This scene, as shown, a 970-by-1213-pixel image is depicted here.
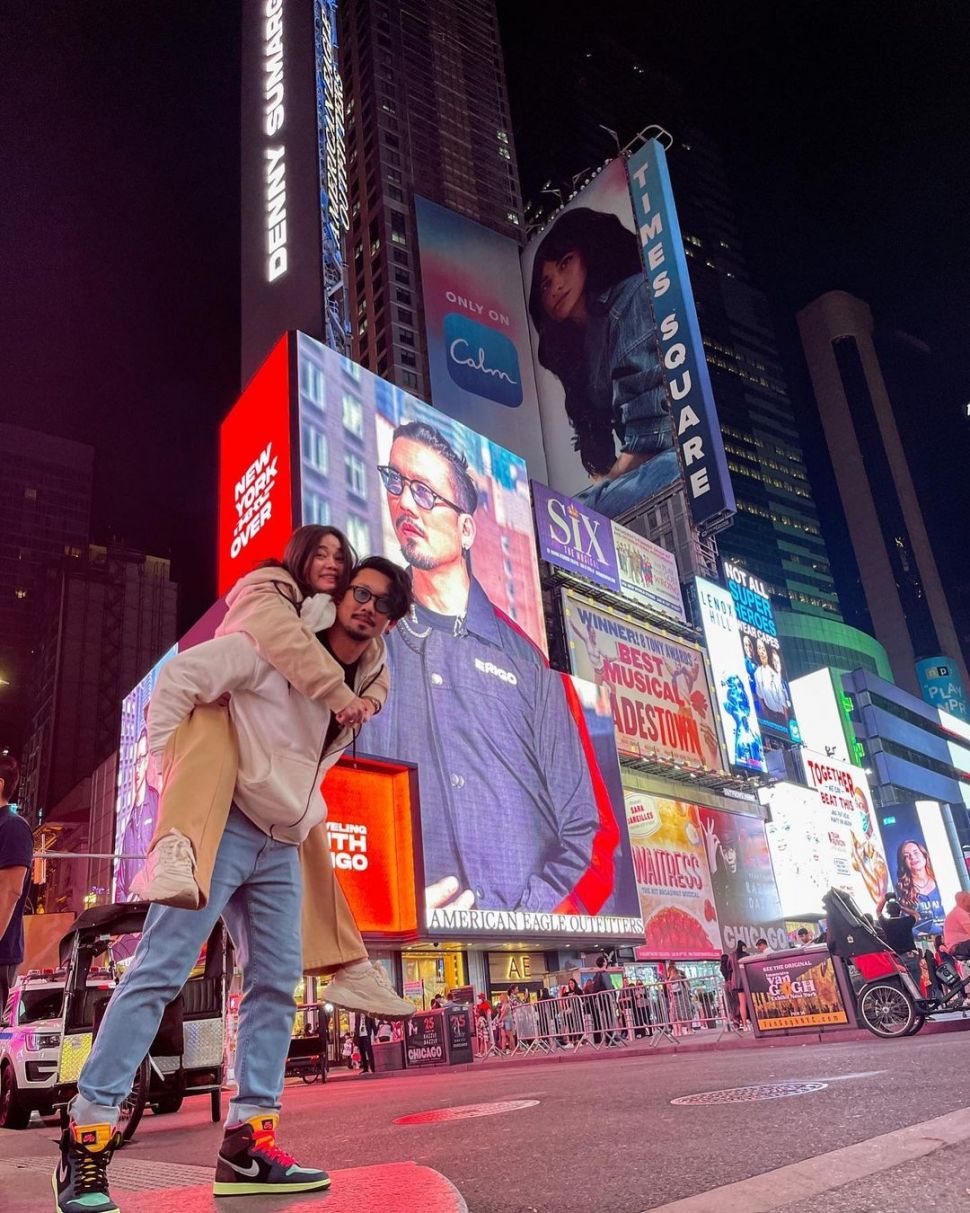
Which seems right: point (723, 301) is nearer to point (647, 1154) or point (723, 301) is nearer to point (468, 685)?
point (468, 685)

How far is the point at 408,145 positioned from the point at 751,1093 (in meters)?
84.8

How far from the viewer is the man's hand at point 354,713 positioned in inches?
102

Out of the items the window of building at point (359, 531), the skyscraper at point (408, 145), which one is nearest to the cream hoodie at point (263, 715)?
the window of building at point (359, 531)

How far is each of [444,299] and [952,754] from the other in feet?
225

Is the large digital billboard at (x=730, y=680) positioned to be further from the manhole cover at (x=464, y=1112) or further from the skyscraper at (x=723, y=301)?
the skyscraper at (x=723, y=301)

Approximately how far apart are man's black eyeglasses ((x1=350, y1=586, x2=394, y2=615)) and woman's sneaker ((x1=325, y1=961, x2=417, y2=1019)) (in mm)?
1095

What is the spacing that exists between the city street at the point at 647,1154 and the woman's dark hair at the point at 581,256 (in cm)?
4288

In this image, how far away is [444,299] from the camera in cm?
4731

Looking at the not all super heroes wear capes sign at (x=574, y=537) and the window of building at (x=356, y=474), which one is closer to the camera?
the window of building at (x=356, y=474)

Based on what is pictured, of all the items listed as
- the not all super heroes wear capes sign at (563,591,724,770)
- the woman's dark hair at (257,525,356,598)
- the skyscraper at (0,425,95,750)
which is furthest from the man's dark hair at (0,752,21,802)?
the skyscraper at (0,425,95,750)

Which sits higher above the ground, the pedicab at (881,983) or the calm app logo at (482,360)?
the calm app logo at (482,360)

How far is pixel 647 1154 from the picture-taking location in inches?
97.1

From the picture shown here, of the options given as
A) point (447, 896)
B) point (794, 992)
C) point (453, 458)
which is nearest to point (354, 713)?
point (794, 992)

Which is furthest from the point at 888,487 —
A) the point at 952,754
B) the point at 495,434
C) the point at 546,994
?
the point at 546,994
